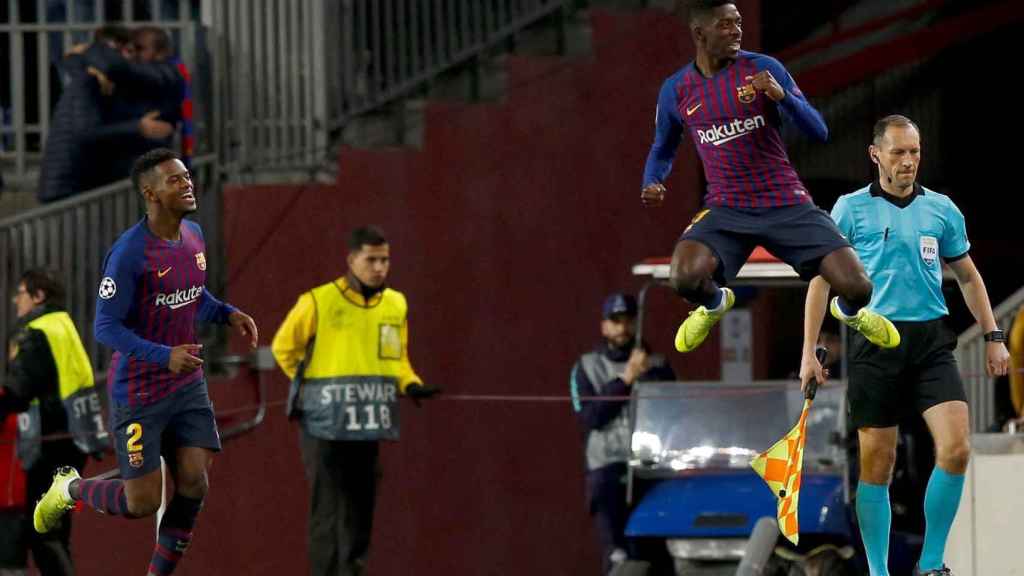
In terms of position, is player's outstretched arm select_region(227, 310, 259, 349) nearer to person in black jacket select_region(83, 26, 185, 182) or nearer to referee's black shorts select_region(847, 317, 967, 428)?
referee's black shorts select_region(847, 317, 967, 428)

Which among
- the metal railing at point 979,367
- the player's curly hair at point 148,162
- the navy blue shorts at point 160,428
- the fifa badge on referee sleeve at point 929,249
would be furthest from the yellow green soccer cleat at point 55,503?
the metal railing at point 979,367

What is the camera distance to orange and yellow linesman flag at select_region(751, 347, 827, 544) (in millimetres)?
9672

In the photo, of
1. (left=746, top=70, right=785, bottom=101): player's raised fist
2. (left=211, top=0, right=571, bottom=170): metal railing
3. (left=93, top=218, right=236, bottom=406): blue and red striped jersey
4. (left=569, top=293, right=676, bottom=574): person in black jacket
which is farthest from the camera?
(left=211, top=0, right=571, bottom=170): metal railing

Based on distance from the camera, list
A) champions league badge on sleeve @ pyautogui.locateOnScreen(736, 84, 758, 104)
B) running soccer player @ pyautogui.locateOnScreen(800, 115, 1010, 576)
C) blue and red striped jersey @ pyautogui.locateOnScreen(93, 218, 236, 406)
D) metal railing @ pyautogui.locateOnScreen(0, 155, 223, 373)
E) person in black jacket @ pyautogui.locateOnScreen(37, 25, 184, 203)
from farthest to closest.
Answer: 1. person in black jacket @ pyautogui.locateOnScreen(37, 25, 184, 203)
2. metal railing @ pyautogui.locateOnScreen(0, 155, 223, 373)
3. blue and red striped jersey @ pyautogui.locateOnScreen(93, 218, 236, 406)
4. running soccer player @ pyautogui.locateOnScreen(800, 115, 1010, 576)
5. champions league badge on sleeve @ pyautogui.locateOnScreen(736, 84, 758, 104)

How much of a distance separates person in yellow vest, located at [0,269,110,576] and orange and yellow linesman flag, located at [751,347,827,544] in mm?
3897

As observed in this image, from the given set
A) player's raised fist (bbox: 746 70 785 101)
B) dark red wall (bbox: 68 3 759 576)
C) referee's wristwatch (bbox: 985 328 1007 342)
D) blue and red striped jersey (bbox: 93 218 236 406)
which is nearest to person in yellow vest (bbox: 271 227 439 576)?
blue and red striped jersey (bbox: 93 218 236 406)

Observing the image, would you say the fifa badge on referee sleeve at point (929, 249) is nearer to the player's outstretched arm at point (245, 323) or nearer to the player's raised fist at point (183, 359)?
the player's outstretched arm at point (245, 323)

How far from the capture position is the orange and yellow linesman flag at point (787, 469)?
967 cm

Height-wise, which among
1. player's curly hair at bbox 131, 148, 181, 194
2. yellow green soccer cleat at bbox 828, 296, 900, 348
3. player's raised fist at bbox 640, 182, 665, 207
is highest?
player's curly hair at bbox 131, 148, 181, 194

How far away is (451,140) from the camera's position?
14617 millimetres

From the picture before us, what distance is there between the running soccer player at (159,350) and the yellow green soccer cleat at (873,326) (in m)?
2.76

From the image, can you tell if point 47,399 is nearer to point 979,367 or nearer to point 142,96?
point 142,96

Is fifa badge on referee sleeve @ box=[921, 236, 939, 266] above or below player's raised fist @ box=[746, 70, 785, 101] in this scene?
below

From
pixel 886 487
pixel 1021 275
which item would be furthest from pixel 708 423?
pixel 1021 275
